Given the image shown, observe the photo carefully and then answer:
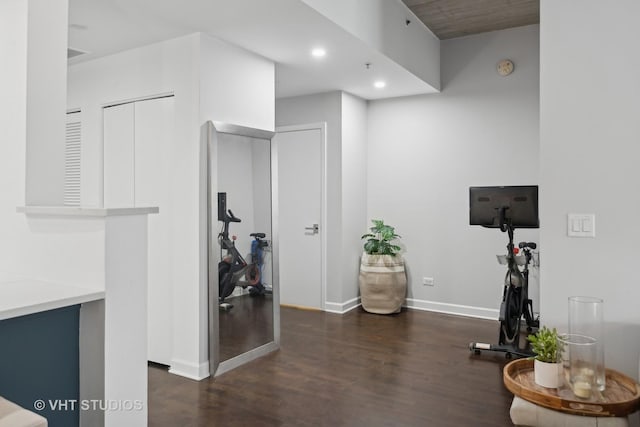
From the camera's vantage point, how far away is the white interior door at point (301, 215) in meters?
5.34

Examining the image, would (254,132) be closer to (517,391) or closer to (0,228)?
(0,228)

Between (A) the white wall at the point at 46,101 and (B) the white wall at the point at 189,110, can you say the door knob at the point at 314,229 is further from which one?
(A) the white wall at the point at 46,101

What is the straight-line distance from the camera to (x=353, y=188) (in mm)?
5418

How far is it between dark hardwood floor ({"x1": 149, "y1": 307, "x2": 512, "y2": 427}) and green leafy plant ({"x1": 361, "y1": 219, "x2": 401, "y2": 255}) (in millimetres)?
1027

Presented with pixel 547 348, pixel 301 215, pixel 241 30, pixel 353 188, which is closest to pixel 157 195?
pixel 241 30

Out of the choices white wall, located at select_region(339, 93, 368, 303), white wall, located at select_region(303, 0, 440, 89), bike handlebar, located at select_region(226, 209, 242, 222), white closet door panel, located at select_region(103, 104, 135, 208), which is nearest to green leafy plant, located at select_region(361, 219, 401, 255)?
white wall, located at select_region(339, 93, 368, 303)

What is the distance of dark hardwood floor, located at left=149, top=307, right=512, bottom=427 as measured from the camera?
8.92 feet

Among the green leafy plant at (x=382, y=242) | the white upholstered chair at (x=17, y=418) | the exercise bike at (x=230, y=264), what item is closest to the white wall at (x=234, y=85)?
the exercise bike at (x=230, y=264)

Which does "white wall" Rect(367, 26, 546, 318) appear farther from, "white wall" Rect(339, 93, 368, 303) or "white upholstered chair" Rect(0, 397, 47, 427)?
"white upholstered chair" Rect(0, 397, 47, 427)

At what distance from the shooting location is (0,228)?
2.13 m

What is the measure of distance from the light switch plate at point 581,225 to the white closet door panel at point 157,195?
261cm

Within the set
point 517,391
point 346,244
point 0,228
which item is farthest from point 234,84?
point 517,391

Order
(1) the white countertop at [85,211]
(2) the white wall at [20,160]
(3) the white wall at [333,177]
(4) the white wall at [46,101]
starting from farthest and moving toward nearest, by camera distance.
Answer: (3) the white wall at [333,177] < (4) the white wall at [46,101] < (2) the white wall at [20,160] < (1) the white countertop at [85,211]

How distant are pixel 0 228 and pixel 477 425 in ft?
8.55
